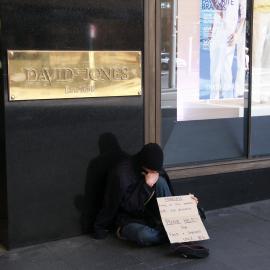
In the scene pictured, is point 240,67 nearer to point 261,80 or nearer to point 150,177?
point 261,80

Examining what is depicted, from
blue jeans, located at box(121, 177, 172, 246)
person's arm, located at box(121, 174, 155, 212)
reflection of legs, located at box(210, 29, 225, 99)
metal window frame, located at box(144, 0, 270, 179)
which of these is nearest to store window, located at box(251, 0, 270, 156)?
reflection of legs, located at box(210, 29, 225, 99)

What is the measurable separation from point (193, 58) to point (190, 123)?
0.67m

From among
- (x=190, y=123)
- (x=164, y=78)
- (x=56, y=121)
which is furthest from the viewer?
(x=190, y=123)

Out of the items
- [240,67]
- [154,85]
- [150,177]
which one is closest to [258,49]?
[240,67]

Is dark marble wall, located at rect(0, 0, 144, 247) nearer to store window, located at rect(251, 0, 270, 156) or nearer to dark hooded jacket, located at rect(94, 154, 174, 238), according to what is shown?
dark hooded jacket, located at rect(94, 154, 174, 238)

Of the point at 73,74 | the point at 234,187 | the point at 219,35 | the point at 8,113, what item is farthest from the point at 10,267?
the point at 219,35

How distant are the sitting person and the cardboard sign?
0.42 feet

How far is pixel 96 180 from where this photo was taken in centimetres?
494

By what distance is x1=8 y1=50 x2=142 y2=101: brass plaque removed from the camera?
4457 millimetres

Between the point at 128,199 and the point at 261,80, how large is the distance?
2348 millimetres

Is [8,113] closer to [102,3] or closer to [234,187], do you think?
[102,3]

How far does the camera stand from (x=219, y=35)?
230 inches

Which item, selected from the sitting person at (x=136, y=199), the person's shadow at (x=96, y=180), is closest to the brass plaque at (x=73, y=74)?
the person's shadow at (x=96, y=180)

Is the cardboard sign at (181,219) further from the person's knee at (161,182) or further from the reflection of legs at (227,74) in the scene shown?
the reflection of legs at (227,74)
